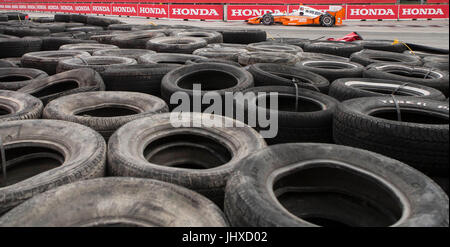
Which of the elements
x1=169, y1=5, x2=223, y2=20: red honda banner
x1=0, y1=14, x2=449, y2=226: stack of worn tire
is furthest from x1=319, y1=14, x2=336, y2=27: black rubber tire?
x1=0, y1=14, x2=449, y2=226: stack of worn tire

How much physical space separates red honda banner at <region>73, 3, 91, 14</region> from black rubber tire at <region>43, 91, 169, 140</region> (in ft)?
108

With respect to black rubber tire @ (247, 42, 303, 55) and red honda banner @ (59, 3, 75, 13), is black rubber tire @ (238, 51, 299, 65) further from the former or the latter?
red honda banner @ (59, 3, 75, 13)

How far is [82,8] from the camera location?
33594mm

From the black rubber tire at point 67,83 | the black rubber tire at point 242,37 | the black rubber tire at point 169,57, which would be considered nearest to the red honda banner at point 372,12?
the black rubber tire at point 242,37

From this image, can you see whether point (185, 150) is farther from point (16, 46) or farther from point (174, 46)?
point (16, 46)

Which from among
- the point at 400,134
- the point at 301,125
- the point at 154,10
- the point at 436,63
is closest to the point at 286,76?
the point at 301,125

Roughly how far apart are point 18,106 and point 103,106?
0.79m

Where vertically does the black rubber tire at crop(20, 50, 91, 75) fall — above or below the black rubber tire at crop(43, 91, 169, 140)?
above

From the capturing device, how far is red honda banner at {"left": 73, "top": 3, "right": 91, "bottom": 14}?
3288 centimetres

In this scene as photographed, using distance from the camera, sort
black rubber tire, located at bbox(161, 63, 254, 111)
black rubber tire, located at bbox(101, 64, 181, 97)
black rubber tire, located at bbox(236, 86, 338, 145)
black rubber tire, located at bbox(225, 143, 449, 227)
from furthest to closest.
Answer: black rubber tire, located at bbox(101, 64, 181, 97) < black rubber tire, located at bbox(161, 63, 254, 111) < black rubber tire, located at bbox(236, 86, 338, 145) < black rubber tire, located at bbox(225, 143, 449, 227)

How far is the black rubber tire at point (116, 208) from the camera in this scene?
175 centimetres
